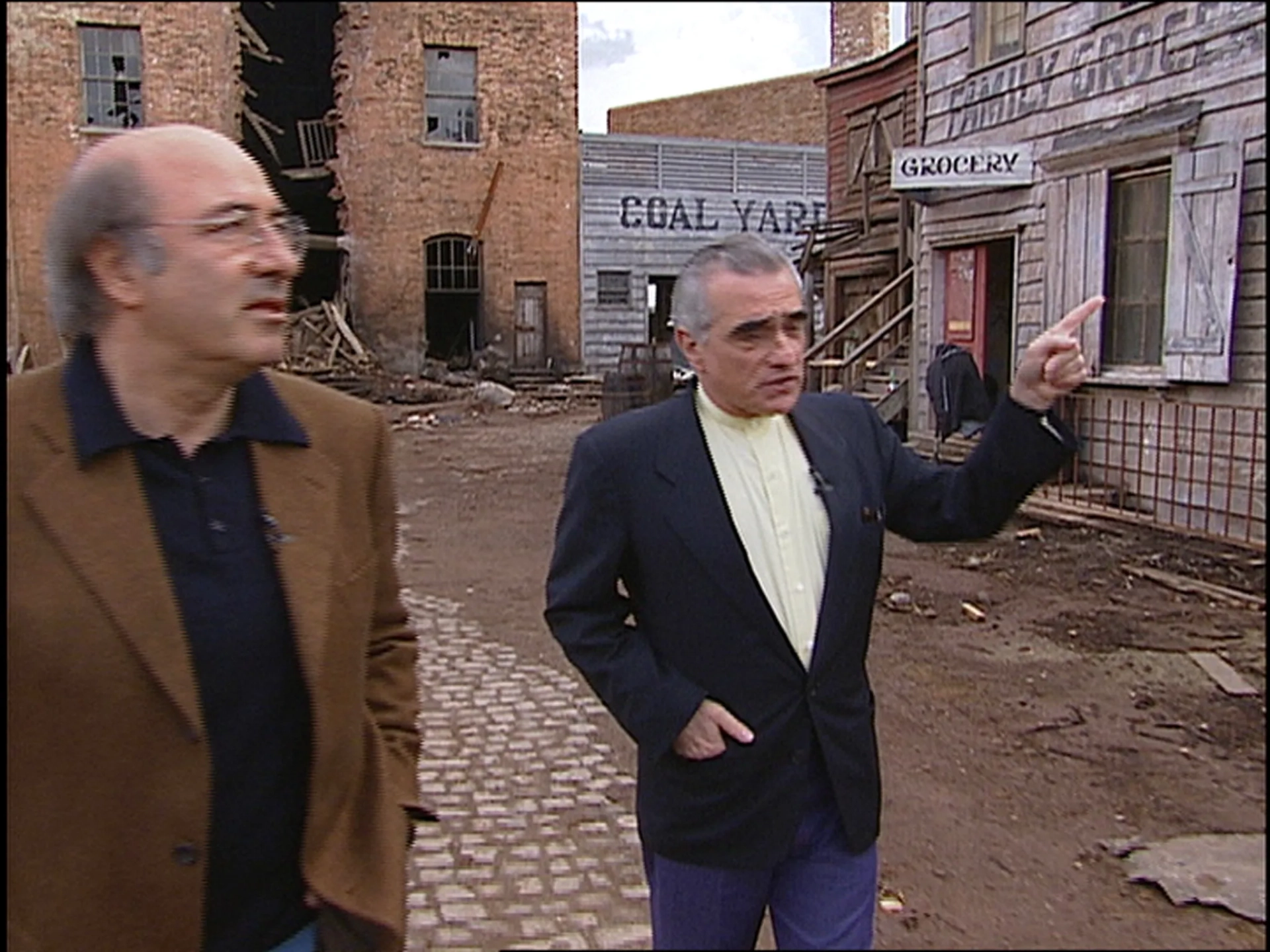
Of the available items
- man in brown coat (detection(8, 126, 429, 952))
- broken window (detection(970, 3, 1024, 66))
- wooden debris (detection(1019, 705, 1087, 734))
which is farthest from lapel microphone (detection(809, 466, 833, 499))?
broken window (detection(970, 3, 1024, 66))

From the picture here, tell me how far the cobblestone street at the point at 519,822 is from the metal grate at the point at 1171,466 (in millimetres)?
4130

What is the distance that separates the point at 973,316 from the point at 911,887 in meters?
9.38

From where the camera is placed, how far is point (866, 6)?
2192 cm

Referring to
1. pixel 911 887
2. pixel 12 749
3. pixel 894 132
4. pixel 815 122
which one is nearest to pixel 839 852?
pixel 12 749

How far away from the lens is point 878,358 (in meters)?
15.6

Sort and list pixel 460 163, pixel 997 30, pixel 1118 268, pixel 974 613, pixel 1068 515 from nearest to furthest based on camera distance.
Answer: pixel 974 613 < pixel 1068 515 < pixel 1118 268 < pixel 997 30 < pixel 460 163

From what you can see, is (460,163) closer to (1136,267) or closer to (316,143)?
(316,143)

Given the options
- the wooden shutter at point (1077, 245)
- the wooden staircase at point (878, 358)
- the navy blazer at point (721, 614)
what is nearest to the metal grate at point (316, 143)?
the wooden staircase at point (878, 358)

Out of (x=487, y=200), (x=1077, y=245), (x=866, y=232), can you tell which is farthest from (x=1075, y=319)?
(x=487, y=200)

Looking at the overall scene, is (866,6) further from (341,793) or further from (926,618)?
(341,793)

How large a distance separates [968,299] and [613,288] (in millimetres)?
15731

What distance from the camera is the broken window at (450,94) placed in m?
26.0

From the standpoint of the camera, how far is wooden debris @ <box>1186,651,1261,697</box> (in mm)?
5781

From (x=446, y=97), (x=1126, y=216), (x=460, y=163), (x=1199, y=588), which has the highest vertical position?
(x=446, y=97)
